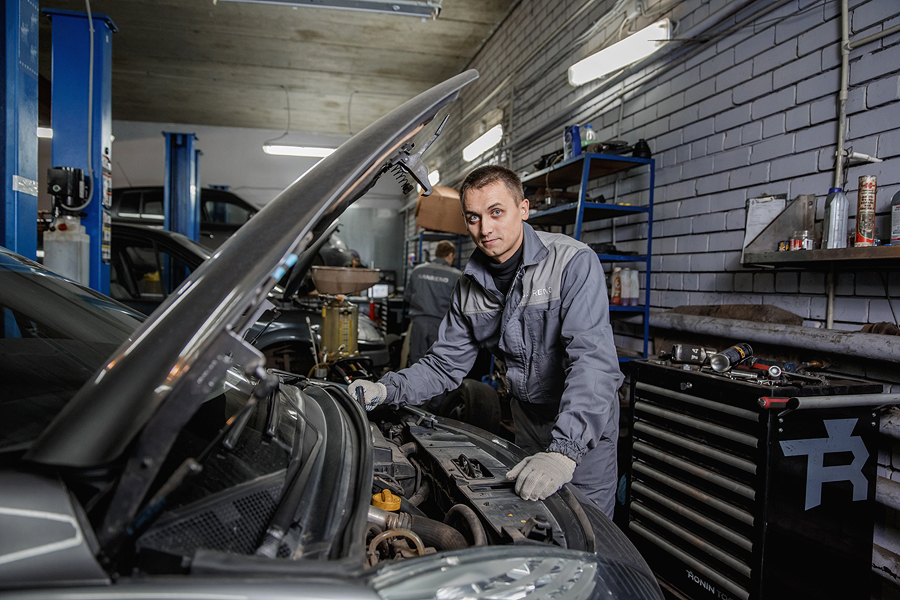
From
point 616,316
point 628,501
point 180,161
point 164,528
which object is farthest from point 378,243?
point 164,528

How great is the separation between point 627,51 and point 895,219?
1836 mm

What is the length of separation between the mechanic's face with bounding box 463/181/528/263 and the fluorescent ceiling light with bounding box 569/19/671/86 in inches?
71.3

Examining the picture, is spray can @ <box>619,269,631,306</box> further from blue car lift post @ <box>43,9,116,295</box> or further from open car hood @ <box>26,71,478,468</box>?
blue car lift post @ <box>43,9,116,295</box>

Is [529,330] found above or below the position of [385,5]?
below

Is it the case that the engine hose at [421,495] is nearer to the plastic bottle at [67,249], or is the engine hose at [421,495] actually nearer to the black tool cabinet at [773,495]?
the black tool cabinet at [773,495]

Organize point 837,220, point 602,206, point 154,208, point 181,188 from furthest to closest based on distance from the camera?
point 154,208
point 181,188
point 602,206
point 837,220

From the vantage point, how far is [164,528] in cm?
67

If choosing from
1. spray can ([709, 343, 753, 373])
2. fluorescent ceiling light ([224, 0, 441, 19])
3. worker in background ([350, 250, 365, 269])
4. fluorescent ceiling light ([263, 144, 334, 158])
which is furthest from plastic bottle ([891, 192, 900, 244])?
fluorescent ceiling light ([263, 144, 334, 158])

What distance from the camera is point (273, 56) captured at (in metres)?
7.14

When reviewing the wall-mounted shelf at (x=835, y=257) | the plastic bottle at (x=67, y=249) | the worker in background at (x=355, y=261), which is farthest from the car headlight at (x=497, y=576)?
the worker in background at (x=355, y=261)

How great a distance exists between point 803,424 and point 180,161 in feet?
24.3

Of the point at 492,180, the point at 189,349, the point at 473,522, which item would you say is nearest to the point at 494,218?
the point at 492,180

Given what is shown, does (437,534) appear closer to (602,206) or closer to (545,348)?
(545,348)

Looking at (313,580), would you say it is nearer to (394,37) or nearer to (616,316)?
(616,316)
